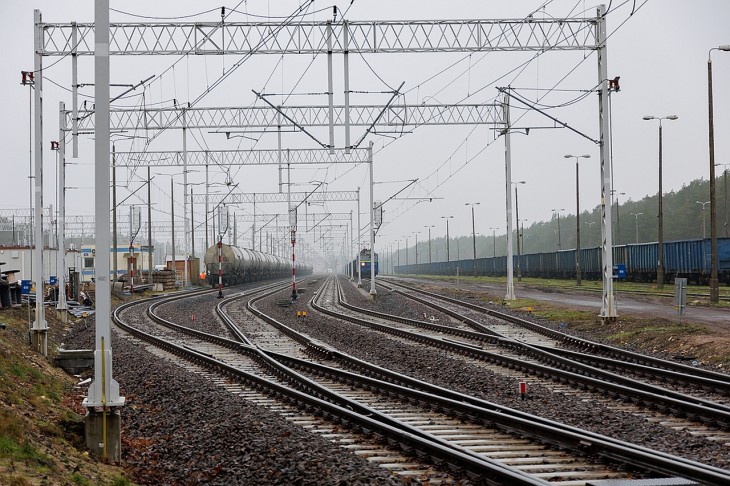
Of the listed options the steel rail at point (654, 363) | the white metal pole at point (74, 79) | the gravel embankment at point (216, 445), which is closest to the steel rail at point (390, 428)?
the gravel embankment at point (216, 445)

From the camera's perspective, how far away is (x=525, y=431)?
369 inches

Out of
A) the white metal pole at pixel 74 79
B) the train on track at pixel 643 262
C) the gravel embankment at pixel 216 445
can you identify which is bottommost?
the gravel embankment at pixel 216 445

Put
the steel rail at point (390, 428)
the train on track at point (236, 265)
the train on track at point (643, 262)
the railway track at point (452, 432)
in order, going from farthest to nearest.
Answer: the train on track at point (236, 265) → the train on track at point (643, 262) → the railway track at point (452, 432) → the steel rail at point (390, 428)

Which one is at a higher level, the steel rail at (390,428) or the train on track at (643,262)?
the train on track at (643,262)

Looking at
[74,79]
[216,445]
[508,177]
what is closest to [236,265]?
[508,177]

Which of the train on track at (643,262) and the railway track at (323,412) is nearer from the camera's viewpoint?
the railway track at (323,412)

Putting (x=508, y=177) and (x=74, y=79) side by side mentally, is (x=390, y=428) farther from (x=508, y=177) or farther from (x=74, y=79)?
(x=508, y=177)

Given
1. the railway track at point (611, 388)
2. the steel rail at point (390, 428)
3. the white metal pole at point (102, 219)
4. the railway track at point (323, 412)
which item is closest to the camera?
the steel rail at point (390, 428)

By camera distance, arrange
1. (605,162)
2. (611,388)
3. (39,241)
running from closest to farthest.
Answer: (611,388) < (39,241) < (605,162)

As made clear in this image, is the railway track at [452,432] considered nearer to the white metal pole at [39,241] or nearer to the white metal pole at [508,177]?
the white metal pole at [39,241]

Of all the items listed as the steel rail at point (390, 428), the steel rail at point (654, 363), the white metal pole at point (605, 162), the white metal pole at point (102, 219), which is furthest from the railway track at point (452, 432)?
the white metal pole at point (605, 162)

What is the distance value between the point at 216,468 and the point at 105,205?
11.1ft

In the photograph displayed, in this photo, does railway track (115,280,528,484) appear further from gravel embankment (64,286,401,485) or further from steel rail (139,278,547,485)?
gravel embankment (64,286,401,485)

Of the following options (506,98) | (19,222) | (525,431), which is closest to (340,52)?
(506,98)
